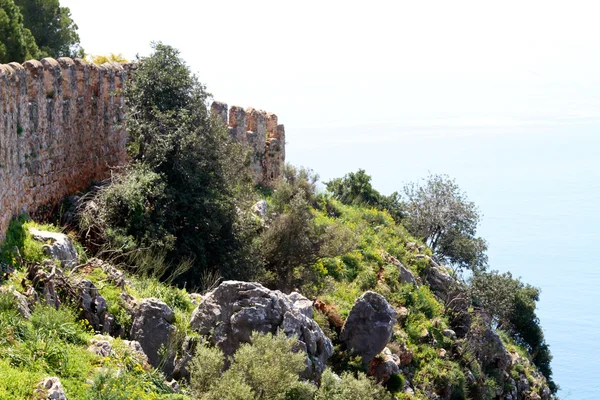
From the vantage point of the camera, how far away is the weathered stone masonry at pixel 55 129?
660 inches

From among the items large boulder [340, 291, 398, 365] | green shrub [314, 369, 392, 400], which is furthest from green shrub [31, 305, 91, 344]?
large boulder [340, 291, 398, 365]

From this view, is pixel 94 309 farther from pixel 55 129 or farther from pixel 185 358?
pixel 55 129

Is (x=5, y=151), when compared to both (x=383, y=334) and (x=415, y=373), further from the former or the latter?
(x=415, y=373)

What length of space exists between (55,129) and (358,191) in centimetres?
1969

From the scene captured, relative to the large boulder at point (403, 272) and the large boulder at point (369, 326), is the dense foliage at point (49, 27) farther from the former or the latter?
the large boulder at point (369, 326)

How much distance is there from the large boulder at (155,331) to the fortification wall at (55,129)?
2597 millimetres

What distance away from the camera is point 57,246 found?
16.2 meters

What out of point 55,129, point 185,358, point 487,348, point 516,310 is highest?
point 55,129

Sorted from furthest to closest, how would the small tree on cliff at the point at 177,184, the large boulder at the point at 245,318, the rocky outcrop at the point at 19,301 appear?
the small tree on cliff at the point at 177,184
the large boulder at the point at 245,318
the rocky outcrop at the point at 19,301

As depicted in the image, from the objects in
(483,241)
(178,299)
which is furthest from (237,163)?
(483,241)

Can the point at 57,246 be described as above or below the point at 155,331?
above

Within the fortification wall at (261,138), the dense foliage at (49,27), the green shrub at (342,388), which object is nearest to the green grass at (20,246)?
the green shrub at (342,388)

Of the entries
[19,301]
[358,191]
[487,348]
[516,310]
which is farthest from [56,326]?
[516,310]

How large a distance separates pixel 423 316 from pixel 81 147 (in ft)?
35.4
